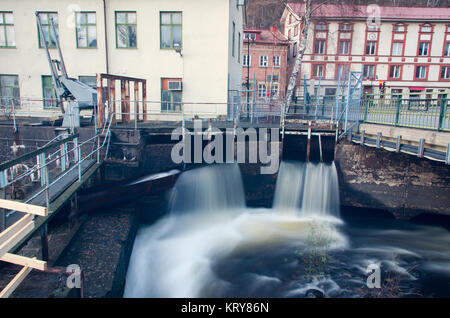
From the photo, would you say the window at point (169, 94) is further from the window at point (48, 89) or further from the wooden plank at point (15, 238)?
the wooden plank at point (15, 238)

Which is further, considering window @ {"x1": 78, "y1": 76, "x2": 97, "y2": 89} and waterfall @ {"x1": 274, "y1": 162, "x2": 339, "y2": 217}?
window @ {"x1": 78, "y1": 76, "x2": 97, "y2": 89}

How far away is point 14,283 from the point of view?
5.49 metres

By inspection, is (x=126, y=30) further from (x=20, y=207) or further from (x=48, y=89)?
(x=20, y=207)

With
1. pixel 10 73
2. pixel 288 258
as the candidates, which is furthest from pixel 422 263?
pixel 10 73

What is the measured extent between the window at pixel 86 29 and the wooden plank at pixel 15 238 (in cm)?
1389

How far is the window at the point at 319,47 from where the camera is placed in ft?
129

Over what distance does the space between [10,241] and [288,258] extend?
281 inches

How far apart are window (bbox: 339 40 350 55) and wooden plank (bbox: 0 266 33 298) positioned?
133 feet

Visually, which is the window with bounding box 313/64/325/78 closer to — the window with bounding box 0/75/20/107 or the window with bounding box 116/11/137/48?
the window with bounding box 116/11/137/48

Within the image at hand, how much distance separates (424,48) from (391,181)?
3486 cm

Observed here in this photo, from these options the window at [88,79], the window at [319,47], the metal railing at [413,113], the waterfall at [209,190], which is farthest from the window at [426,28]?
the window at [88,79]

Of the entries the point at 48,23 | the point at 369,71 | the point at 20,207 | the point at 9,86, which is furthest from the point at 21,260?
the point at 369,71

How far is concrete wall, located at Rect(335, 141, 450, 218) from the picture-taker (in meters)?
12.2

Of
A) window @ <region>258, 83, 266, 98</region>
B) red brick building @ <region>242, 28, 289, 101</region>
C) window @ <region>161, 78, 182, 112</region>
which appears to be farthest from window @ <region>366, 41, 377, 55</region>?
window @ <region>161, 78, 182, 112</region>
